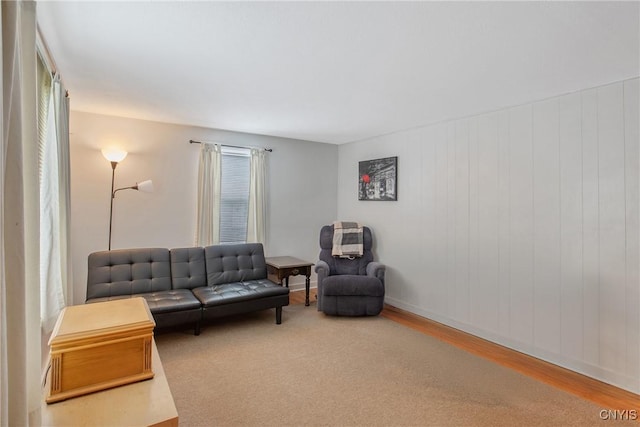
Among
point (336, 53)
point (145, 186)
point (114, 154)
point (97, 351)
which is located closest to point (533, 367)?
point (336, 53)

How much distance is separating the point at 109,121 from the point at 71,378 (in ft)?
11.4

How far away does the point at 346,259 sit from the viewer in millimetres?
4496

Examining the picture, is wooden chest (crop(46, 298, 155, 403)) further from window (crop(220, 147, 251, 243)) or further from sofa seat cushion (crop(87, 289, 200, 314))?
window (crop(220, 147, 251, 243))

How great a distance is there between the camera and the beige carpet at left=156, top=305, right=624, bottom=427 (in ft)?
6.88

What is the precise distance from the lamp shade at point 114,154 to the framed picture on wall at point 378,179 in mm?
3103

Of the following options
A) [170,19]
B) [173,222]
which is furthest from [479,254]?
[173,222]

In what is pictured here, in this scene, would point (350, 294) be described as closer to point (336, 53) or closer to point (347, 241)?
point (347, 241)

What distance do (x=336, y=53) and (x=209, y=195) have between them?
2.75 meters

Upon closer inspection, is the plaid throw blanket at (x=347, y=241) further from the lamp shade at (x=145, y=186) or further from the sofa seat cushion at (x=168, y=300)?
the lamp shade at (x=145, y=186)

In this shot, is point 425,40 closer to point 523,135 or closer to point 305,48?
point 305,48

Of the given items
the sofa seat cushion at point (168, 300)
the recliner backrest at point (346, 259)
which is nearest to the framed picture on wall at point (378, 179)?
the recliner backrest at point (346, 259)

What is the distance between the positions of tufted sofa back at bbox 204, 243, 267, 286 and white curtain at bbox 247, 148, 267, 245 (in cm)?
41

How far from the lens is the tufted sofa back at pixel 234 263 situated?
3.86 metres

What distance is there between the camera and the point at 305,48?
2.07 meters
